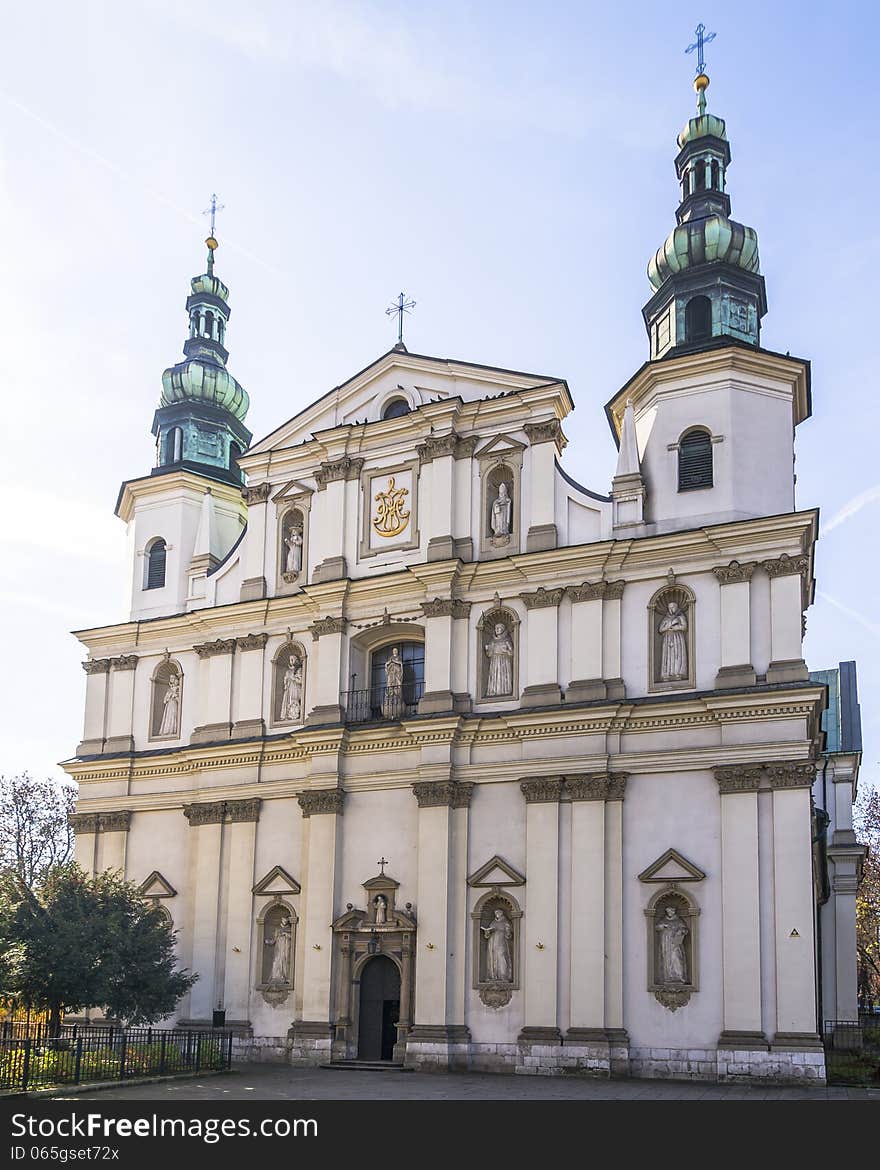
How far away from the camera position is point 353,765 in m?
31.2

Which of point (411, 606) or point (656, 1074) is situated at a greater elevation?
point (411, 606)

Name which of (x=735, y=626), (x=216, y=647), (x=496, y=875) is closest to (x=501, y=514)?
(x=735, y=626)

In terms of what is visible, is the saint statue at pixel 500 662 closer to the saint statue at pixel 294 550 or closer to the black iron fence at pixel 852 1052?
the saint statue at pixel 294 550

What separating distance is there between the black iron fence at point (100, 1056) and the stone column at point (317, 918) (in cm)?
189

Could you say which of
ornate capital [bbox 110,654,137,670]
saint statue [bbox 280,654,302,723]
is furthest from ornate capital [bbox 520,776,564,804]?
ornate capital [bbox 110,654,137,670]

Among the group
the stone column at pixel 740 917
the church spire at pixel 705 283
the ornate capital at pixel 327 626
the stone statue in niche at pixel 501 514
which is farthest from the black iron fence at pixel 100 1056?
the church spire at pixel 705 283

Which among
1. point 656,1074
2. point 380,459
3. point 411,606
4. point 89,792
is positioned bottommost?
point 656,1074

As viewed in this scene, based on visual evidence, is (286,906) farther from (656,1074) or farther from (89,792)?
(656,1074)

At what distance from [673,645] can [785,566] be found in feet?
9.30

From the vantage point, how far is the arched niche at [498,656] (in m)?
30.0

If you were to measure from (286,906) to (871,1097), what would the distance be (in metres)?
14.0

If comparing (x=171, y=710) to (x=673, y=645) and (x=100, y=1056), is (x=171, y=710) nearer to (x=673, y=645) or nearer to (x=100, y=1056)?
(x=100, y=1056)

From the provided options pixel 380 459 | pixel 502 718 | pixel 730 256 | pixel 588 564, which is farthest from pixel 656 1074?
pixel 730 256

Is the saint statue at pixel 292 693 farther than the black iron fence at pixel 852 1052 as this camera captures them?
Yes
